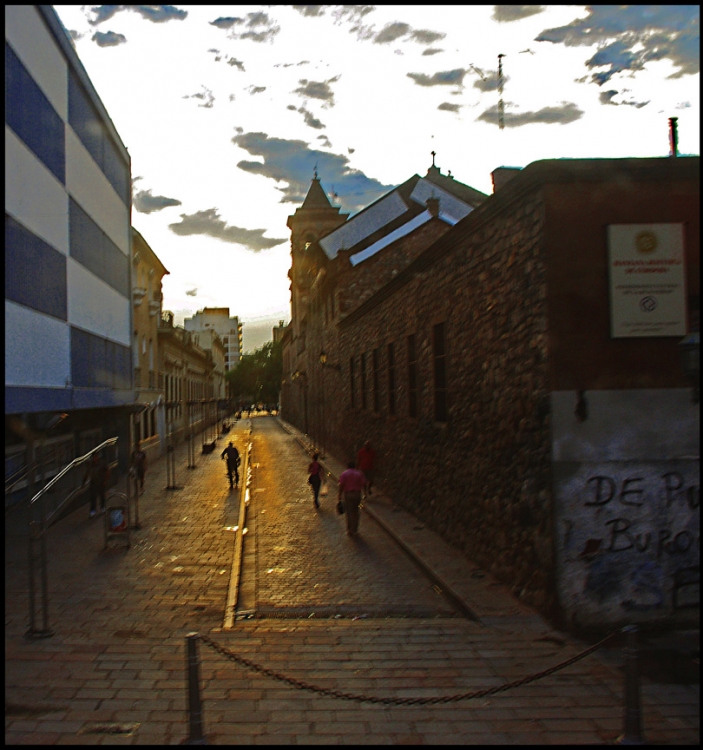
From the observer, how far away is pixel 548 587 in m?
8.07

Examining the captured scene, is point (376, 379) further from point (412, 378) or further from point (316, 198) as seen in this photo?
point (316, 198)

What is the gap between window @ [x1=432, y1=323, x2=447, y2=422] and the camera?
1337cm

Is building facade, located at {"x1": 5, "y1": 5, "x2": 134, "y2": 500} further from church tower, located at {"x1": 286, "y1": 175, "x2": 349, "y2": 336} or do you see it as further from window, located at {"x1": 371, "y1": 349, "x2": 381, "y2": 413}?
church tower, located at {"x1": 286, "y1": 175, "x2": 349, "y2": 336}

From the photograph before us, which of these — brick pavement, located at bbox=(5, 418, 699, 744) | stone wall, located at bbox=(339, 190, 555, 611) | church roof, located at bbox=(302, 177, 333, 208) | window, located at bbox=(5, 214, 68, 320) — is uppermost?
church roof, located at bbox=(302, 177, 333, 208)

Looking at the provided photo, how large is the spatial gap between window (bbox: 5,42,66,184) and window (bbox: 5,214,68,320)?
59.1 inches

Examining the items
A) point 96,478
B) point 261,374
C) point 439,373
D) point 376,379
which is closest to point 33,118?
point 439,373

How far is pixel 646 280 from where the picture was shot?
7.87 m

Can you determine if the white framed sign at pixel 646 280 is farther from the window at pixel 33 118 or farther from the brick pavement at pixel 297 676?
the window at pixel 33 118

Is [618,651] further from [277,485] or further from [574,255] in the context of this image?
[277,485]

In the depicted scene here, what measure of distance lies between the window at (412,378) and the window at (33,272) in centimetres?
721

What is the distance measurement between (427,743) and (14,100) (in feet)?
35.0

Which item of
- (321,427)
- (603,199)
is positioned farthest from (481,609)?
(321,427)

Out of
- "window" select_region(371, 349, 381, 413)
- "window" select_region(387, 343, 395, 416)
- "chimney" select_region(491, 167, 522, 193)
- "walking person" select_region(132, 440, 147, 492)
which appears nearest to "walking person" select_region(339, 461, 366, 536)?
"window" select_region(387, 343, 395, 416)

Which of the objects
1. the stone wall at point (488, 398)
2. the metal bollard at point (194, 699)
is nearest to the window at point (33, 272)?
the stone wall at point (488, 398)
